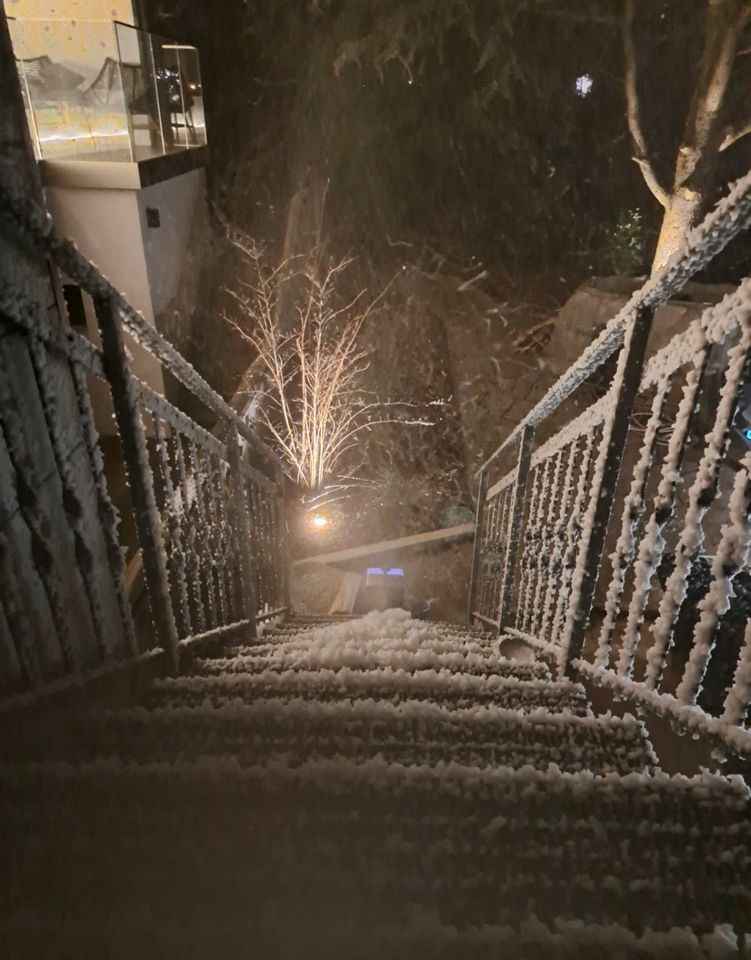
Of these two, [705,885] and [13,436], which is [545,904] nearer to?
[705,885]

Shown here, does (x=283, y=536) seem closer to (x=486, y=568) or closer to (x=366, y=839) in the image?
(x=486, y=568)

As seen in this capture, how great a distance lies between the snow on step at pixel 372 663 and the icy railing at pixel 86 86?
23.9 ft

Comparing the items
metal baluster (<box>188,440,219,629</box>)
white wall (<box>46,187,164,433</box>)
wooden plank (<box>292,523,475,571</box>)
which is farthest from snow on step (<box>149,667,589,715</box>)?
wooden plank (<box>292,523,475,571</box>)

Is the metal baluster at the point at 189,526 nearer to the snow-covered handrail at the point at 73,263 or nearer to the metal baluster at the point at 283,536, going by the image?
the snow-covered handrail at the point at 73,263

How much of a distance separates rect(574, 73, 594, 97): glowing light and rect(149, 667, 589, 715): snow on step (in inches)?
569

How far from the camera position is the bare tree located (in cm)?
750

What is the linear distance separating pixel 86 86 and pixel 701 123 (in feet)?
26.6

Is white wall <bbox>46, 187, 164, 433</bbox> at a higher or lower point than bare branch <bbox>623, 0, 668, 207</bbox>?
lower

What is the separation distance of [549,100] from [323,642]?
1383cm

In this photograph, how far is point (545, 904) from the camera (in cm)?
126

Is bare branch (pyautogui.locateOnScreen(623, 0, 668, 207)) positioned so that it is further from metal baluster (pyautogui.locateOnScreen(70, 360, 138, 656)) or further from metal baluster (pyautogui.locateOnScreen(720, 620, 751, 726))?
metal baluster (pyautogui.locateOnScreen(70, 360, 138, 656))

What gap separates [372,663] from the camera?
252 centimetres

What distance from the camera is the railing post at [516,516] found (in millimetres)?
3467

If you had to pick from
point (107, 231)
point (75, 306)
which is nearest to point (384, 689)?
point (75, 306)
